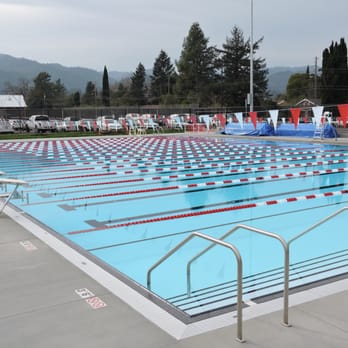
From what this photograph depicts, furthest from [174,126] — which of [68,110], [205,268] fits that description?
[205,268]

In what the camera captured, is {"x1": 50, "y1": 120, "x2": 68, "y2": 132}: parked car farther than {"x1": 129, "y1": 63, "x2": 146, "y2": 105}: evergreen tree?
No

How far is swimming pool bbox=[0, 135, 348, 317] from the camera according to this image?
461 centimetres

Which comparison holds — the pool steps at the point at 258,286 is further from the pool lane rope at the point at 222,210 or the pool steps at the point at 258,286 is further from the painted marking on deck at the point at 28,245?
the pool lane rope at the point at 222,210

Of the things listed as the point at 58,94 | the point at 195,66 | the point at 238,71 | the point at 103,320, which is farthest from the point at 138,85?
the point at 103,320

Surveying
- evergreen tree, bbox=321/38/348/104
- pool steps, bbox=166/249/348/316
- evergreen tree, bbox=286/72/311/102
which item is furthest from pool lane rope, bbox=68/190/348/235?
evergreen tree, bbox=286/72/311/102

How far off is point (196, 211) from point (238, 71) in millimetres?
48334

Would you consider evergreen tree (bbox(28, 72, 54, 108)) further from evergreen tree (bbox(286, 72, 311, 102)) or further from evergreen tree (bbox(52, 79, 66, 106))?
evergreen tree (bbox(286, 72, 311, 102))

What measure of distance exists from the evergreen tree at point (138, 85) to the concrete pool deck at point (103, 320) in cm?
6663

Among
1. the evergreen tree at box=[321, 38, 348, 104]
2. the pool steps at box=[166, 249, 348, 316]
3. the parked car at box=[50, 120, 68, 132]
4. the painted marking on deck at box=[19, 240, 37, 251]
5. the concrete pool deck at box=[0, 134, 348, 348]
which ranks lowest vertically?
the pool steps at box=[166, 249, 348, 316]

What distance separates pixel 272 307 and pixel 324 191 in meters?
6.43

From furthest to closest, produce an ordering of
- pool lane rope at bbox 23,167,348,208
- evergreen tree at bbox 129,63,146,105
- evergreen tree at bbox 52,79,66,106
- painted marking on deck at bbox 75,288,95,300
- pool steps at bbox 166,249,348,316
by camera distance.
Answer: evergreen tree at bbox 129,63,146,105 < evergreen tree at bbox 52,79,66,106 < pool lane rope at bbox 23,167,348,208 < pool steps at bbox 166,249,348,316 < painted marking on deck at bbox 75,288,95,300

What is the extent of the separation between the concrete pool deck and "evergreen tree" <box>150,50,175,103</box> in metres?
70.6

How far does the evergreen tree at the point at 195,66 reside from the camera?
183ft

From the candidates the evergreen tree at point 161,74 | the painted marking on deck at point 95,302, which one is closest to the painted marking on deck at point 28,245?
the painted marking on deck at point 95,302
